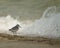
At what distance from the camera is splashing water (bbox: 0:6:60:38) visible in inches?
56.2

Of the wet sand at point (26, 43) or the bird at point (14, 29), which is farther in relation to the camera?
the bird at point (14, 29)

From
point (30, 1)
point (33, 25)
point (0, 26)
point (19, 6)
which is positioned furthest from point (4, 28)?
point (30, 1)

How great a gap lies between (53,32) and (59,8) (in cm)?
42

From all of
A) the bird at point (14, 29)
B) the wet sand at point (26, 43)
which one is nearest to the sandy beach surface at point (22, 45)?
the wet sand at point (26, 43)

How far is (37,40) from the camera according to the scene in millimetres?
1384

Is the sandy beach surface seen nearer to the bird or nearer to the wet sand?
the wet sand

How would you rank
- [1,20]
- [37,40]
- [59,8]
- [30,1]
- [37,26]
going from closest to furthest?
[37,40]
[37,26]
[1,20]
[59,8]
[30,1]

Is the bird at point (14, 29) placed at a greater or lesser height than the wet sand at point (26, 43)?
greater

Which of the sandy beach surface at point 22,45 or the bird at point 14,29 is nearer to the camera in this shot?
the sandy beach surface at point 22,45

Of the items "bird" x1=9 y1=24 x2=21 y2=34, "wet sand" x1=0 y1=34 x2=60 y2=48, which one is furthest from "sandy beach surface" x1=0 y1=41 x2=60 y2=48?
"bird" x1=9 y1=24 x2=21 y2=34

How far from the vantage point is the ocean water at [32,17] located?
1.45 meters

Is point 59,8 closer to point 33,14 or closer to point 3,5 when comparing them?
point 33,14

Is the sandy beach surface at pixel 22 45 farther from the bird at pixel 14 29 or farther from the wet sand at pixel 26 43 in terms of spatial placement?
the bird at pixel 14 29

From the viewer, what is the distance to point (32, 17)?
1643 mm
